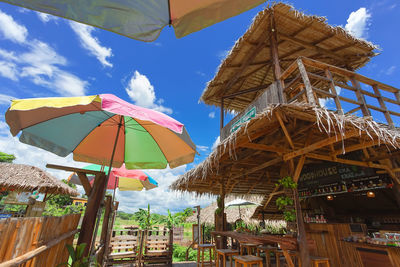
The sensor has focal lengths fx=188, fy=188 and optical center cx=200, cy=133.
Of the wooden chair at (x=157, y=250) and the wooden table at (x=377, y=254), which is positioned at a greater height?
the wooden table at (x=377, y=254)

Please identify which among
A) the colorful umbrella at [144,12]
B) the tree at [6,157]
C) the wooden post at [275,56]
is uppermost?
the tree at [6,157]

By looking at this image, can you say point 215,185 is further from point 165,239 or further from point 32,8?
point 32,8

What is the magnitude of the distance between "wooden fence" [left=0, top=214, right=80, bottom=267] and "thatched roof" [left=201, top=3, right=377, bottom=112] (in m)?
6.18

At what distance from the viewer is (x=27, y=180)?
8.50m

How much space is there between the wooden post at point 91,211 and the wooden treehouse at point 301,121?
243 cm

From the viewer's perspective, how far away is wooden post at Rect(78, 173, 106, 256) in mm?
2520

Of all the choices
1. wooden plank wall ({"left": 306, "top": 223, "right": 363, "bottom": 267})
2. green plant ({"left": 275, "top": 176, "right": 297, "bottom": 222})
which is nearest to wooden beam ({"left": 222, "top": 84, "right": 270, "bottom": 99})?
green plant ({"left": 275, "top": 176, "right": 297, "bottom": 222})

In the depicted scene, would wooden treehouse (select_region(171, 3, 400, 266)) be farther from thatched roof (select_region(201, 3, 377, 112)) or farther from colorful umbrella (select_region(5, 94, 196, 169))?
colorful umbrella (select_region(5, 94, 196, 169))

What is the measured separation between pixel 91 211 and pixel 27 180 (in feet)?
28.6

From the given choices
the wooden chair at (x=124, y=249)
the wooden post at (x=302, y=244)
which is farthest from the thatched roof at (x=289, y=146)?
the wooden chair at (x=124, y=249)

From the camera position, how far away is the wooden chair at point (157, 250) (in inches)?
227

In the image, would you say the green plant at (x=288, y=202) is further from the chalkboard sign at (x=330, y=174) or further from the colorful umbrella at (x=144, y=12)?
the colorful umbrella at (x=144, y=12)

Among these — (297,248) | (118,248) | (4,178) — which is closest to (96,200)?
(297,248)

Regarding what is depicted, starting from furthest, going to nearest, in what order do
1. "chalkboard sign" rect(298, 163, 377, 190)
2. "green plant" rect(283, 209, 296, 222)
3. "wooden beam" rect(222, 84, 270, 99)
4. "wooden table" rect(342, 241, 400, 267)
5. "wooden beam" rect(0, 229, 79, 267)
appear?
"wooden beam" rect(222, 84, 270, 99) → "chalkboard sign" rect(298, 163, 377, 190) → "green plant" rect(283, 209, 296, 222) → "wooden table" rect(342, 241, 400, 267) → "wooden beam" rect(0, 229, 79, 267)
